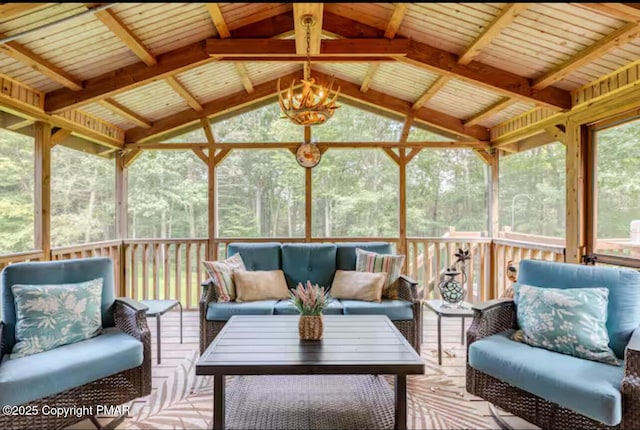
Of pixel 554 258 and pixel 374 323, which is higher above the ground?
pixel 554 258

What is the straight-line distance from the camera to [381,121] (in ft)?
17.7

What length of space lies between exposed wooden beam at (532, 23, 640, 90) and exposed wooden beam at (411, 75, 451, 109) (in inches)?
35.5

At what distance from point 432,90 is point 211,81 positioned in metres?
2.77

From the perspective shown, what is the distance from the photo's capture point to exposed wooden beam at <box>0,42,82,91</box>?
2.89 m

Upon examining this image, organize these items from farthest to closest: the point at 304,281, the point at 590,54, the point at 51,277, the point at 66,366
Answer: the point at 304,281 < the point at 590,54 < the point at 51,277 < the point at 66,366

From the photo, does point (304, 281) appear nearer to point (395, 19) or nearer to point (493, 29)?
point (395, 19)

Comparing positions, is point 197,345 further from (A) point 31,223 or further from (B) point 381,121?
(B) point 381,121

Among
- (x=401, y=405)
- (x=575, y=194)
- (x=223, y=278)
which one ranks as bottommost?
(x=401, y=405)

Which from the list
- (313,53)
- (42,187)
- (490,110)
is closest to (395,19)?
(313,53)

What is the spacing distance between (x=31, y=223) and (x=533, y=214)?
6.05m

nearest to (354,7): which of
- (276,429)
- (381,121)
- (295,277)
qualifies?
(381,121)

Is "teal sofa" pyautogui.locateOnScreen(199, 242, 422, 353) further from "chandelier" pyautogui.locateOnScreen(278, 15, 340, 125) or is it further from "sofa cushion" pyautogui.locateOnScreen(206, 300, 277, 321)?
"chandelier" pyautogui.locateOnScreen(278, 15, 340, 125)

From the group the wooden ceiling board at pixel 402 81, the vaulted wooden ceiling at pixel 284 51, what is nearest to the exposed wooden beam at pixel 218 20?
Result: the vaulted wooden ceiling at pixel 284 51

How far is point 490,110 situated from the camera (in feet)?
15.0
